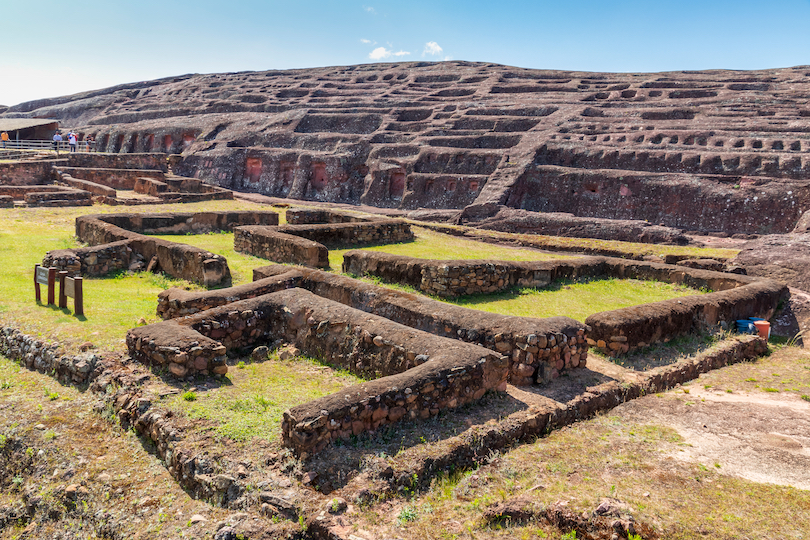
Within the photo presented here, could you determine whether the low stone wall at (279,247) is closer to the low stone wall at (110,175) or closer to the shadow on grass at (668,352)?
the shadow on grass at (668,352)

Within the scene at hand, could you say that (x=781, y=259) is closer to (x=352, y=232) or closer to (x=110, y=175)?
(x=352, y=232)

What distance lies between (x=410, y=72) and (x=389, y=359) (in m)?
57.5

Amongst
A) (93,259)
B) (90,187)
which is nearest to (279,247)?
(93,259)

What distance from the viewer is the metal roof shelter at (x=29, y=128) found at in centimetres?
3991

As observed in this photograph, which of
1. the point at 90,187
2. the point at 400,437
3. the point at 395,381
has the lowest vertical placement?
the point at 400,437

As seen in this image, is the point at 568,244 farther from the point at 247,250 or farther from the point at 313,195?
the point at 313,195

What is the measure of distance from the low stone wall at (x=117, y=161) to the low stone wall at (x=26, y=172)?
94.1 inches

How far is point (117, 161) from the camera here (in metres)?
34.8

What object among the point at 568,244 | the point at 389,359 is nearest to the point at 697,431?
the point at 389,359

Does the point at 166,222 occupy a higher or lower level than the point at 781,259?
higher

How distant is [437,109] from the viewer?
4209cm

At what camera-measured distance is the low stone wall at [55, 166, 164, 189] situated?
2995cm

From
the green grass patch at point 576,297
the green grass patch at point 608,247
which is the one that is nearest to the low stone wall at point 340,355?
the green grass patch at point 576,297

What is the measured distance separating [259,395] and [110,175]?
28767 mm
